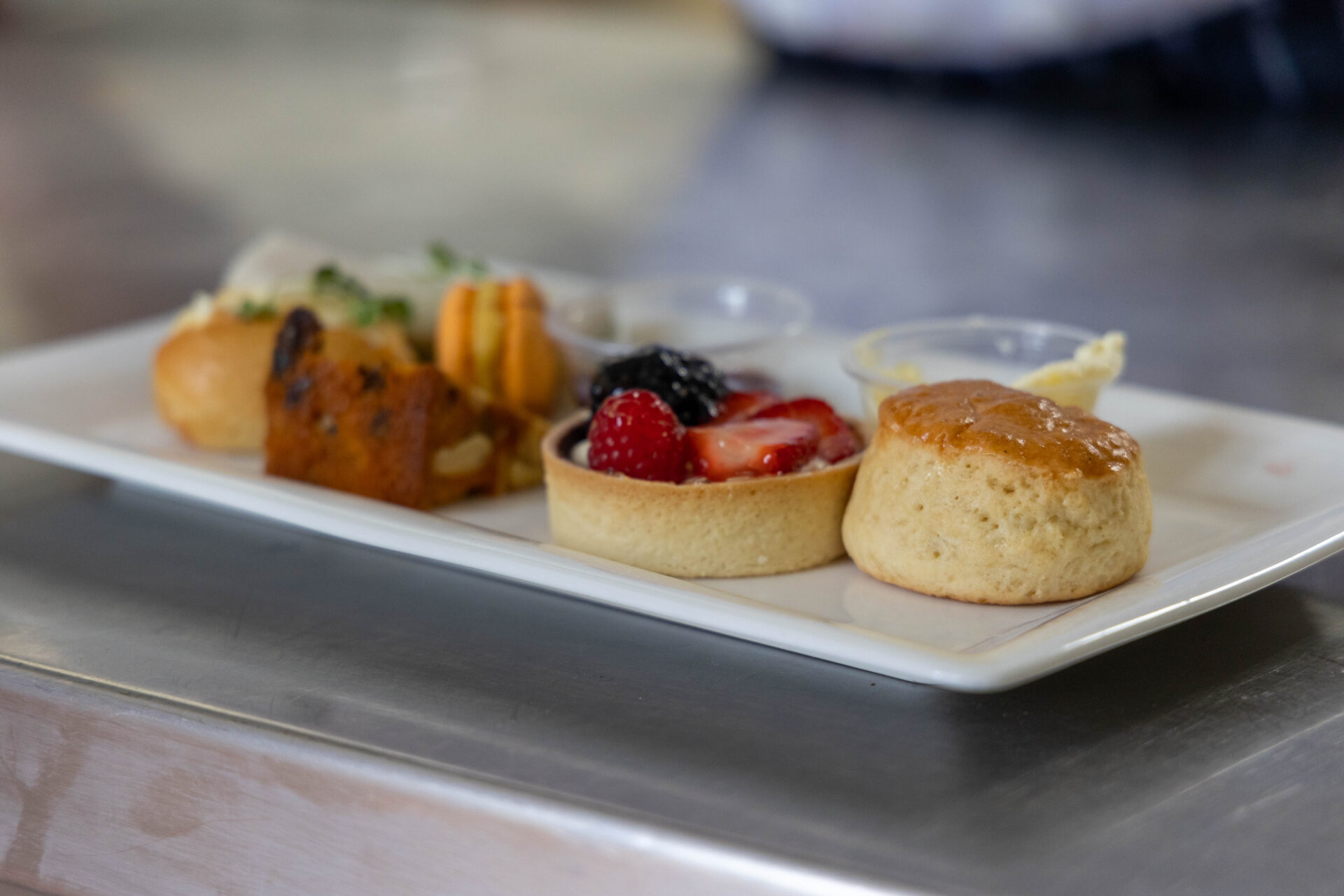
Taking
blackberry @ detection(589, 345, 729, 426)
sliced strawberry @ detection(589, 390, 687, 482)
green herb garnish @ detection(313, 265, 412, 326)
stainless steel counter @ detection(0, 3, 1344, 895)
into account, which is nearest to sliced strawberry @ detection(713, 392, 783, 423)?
blackberry @ detection(589, 345, 729, 426)

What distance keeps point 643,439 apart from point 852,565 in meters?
0.33

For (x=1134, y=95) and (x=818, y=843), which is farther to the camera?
(x=1134, y=95)

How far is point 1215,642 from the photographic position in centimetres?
155

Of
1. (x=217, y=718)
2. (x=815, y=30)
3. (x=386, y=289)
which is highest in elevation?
(x=815, y=30)

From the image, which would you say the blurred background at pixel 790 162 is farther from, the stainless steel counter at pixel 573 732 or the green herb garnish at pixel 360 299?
the green herb garnish at pixel 360 299

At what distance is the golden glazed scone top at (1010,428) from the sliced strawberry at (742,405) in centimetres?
24

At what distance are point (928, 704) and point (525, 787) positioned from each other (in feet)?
1.49

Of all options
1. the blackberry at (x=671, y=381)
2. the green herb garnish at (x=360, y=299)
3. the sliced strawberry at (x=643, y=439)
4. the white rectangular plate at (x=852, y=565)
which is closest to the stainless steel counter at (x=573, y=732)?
the white rectangular plate at (x=852, y=565)

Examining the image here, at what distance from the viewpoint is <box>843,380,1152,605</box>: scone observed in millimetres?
1528

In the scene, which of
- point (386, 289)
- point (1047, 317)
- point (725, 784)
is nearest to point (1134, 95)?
point (1047, 317)

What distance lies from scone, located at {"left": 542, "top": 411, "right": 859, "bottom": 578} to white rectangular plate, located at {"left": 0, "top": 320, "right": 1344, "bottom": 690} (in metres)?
0.03

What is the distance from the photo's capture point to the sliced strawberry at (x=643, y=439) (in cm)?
176

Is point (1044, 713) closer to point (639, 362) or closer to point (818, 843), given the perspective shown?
point (818, 843)

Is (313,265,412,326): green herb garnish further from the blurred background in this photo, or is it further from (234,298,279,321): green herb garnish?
the blurred background
